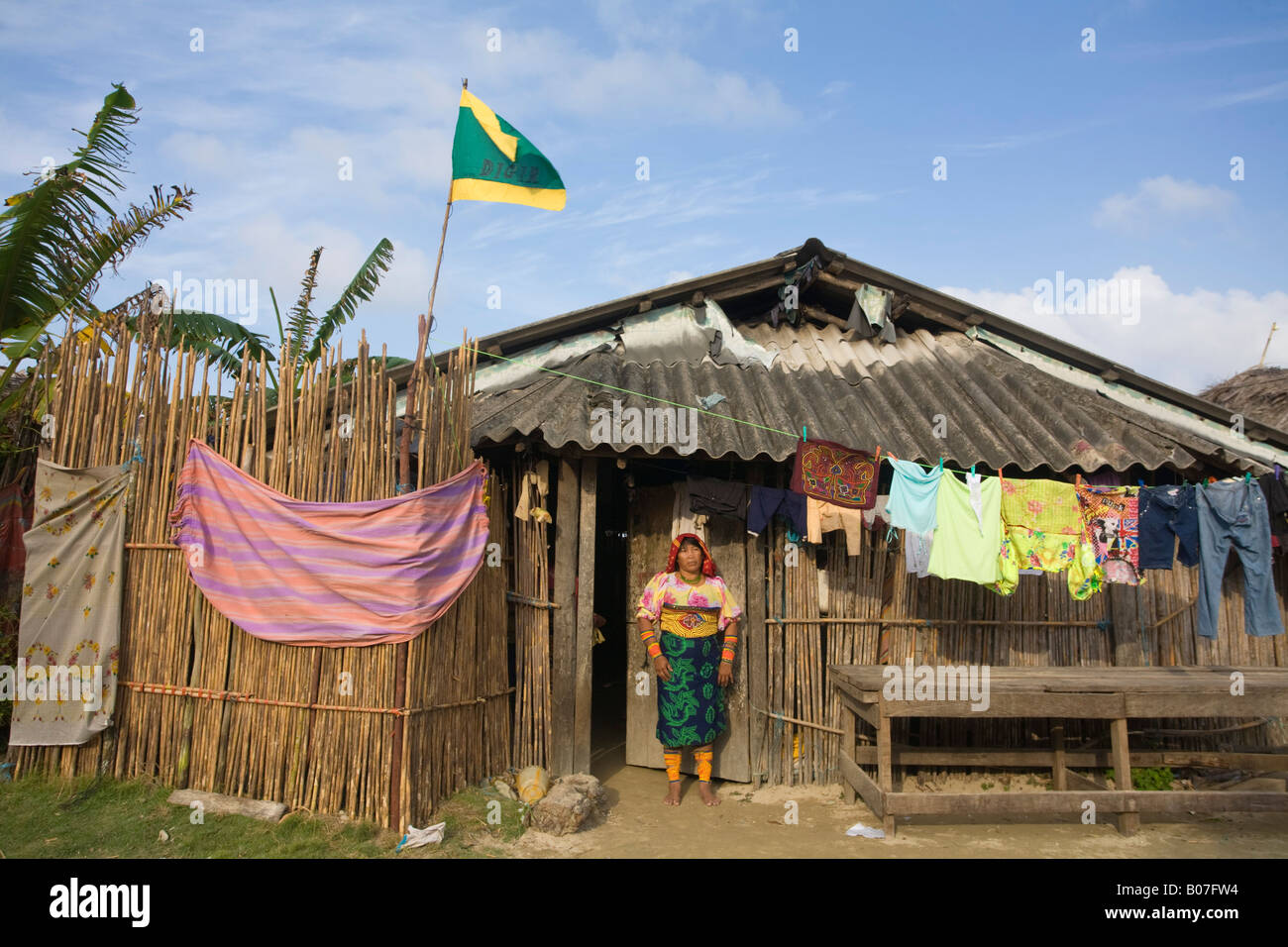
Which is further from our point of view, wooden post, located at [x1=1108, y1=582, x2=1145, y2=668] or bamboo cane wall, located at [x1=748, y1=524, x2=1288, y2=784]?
wooden post, located at [x1=1108, y1=582, x2=1145, y2=668]

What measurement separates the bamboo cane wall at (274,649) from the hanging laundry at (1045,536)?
12.3 ft

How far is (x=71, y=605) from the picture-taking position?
5398 mm

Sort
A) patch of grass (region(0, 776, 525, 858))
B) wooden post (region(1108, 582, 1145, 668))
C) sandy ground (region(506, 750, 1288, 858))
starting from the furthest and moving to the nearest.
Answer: wooden post (region(1108, 582, 1145, 668)), sandy ground (region(506, 750, 1288, 858)), patch of grass (region(0, 776, 525, 858))

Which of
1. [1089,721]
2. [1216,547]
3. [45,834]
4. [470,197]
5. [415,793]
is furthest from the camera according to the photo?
[1089,721]

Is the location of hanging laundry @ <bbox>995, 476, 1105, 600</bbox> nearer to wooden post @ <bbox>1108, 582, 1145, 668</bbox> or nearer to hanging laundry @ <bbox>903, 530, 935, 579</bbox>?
hanging laundry @ <bbox>903, 530, 935, 579</bbox>

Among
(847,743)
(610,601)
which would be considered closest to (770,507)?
(847,743)

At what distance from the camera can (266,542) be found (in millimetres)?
5152

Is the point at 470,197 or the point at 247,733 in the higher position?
the point at 470,197

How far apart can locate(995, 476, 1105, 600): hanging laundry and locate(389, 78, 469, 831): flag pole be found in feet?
13.5

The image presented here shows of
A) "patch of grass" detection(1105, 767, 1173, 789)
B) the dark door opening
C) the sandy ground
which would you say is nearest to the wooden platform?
the sandy ground

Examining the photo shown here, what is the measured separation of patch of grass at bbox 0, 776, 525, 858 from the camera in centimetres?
453

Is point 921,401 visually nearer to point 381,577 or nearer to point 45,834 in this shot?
point 381,577

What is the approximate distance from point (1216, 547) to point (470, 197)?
5.71 meters
